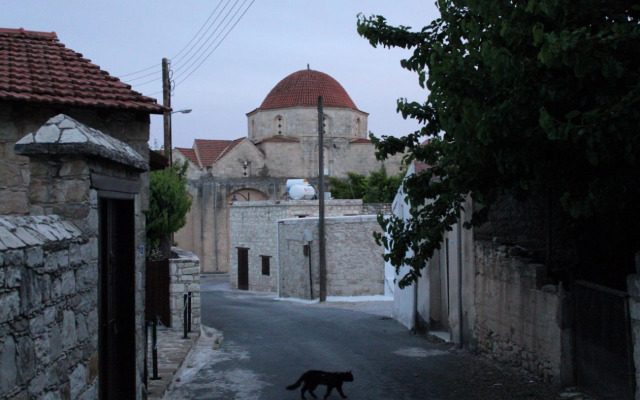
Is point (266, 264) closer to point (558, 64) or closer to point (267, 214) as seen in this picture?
point (267, 214)

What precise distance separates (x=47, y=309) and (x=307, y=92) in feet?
164

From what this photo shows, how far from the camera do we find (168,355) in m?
12.2

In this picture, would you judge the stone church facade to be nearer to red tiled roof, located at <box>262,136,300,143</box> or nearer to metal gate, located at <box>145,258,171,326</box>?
red tiled roof, located at <box>262,136,300,143</box>

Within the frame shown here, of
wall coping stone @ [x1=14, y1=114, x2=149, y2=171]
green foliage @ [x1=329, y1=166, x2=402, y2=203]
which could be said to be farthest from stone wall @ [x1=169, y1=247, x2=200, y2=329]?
green foliage @ [x1=329, y1=166, x2=402, y2=203]

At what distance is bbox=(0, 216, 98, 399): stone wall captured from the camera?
3781mm

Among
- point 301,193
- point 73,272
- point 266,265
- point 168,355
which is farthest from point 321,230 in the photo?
point 73,272

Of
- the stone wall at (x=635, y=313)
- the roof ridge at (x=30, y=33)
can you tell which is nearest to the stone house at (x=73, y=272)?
the stone wall at (x=635, y=313)

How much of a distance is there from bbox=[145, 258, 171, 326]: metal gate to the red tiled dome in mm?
37705

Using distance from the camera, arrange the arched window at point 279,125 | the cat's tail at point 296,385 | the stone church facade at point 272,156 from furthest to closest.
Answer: the arched window at point 279,125 < the stone church facade at point 272,156 < the cat's tail at point 296,385

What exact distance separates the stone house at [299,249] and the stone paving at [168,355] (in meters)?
13.3

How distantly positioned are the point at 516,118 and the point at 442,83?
3.12 ft

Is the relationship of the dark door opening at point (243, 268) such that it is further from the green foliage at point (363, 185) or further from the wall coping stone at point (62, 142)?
the wall coping stone at point (62, 142)

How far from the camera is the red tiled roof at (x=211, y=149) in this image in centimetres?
5069

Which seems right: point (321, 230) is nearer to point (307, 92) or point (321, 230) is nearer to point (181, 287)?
point (181, 287)
